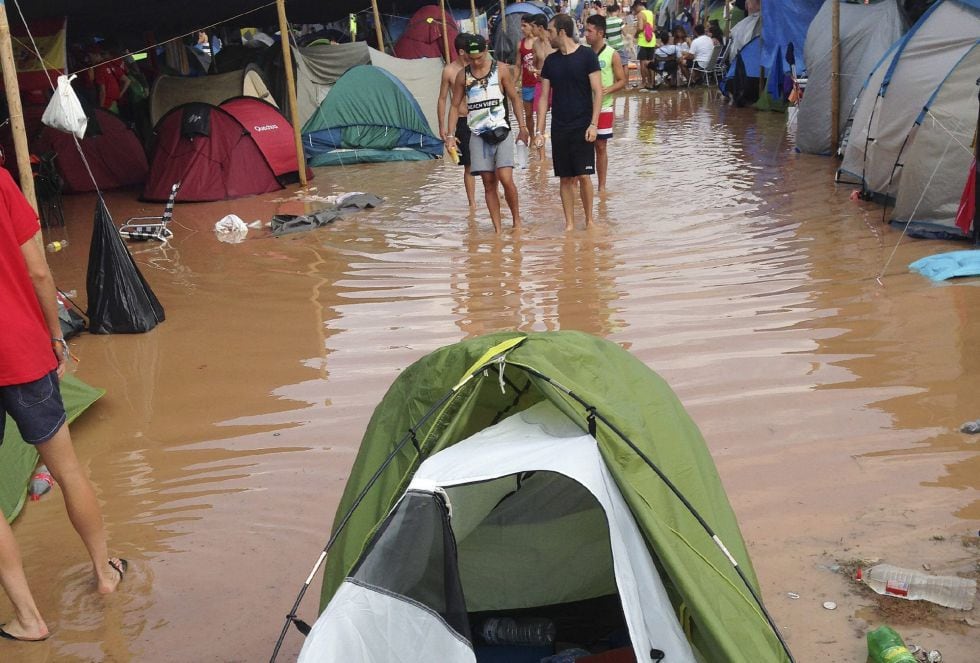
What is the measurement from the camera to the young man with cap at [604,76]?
9.52 meters

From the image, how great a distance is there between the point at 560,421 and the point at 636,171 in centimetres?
978

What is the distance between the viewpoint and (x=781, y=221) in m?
9.17

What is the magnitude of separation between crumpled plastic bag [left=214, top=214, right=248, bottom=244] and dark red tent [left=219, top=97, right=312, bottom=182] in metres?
2.41

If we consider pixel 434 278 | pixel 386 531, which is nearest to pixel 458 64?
pixel 434 278

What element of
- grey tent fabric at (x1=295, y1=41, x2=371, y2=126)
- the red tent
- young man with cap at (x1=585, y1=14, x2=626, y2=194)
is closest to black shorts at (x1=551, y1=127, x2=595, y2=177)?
young man with cap at (x1=585, y1=14, x2=626, y2=194)

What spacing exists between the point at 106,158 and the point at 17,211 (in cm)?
1112

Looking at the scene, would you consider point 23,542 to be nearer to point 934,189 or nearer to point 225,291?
point 225,291

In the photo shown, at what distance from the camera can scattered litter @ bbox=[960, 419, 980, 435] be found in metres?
4.69

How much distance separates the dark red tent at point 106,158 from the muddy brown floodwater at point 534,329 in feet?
12.6

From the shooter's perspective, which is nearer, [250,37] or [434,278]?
[434,278]

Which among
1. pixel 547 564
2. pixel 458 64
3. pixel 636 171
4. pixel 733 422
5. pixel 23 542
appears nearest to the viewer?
pixel 547 564

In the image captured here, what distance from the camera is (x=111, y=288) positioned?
23.5ft

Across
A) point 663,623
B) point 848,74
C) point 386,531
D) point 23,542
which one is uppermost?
point 848,74

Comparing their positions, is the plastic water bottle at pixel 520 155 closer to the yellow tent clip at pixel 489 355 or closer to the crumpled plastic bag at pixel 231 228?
the crumpled plastic bag at pixel 231 228
